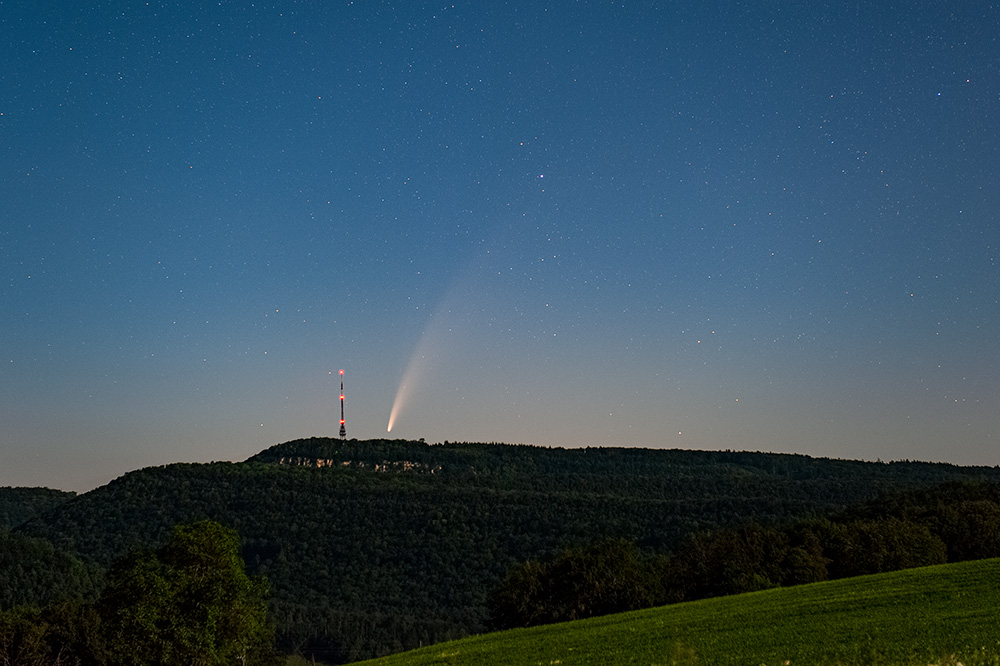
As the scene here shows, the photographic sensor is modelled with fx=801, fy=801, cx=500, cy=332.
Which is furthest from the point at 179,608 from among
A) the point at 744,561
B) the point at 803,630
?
the point at 803,630

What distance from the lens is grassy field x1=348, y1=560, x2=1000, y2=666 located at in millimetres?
22672

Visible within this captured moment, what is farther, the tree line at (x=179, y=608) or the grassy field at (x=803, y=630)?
the tree line at (x=179, y=608)

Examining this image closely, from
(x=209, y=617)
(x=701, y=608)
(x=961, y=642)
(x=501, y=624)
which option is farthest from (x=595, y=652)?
(x=501, y=624)

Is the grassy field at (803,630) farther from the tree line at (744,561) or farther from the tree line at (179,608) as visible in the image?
the tree line at (744,561)

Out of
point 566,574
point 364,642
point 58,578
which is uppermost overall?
point 566,574

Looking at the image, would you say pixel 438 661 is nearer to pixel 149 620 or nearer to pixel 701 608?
pixel 701 608

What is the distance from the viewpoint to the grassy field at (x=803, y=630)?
22.7m

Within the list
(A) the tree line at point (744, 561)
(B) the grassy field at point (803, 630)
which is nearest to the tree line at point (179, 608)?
(B) the grassy field at point (803, 630)

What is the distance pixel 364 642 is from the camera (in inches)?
7530

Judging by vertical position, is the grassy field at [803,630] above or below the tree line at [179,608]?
above

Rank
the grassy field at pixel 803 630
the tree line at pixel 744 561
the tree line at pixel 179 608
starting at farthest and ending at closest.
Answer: the tree line at pixel 744 561 < the tree line at pixel 179 608 < the grassy field at pixel 803 630

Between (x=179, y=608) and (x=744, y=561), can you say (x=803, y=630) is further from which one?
(x=744, y=561)

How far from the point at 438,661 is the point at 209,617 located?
134 feet

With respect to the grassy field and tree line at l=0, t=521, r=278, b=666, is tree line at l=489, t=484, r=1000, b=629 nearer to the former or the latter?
the grassy field
